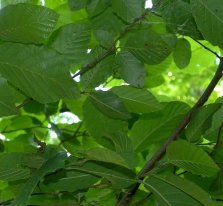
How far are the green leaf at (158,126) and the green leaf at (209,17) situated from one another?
33 cm

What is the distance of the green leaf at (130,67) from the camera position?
107 cm

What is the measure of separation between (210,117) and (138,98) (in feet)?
0.64

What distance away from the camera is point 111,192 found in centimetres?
113

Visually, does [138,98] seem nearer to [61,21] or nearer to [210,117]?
[210,117]

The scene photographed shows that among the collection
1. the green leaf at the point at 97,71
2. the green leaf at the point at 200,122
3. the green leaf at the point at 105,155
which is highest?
the green leaf at the point at 97,71

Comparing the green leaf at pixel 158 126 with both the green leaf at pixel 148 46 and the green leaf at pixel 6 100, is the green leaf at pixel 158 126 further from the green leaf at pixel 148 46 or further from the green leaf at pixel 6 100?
the green leaf at pixel 6 100

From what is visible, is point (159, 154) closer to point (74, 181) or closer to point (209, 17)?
point (74, 181)

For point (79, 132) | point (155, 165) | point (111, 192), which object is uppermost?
point (155, 165)


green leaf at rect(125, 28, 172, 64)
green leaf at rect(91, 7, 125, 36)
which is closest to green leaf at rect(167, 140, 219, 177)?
green leaf at rect(125, 28, 172, 64)

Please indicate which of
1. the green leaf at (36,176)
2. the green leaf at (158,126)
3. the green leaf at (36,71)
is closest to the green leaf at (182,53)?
the green leaf at (158,126)

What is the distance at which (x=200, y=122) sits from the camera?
1047 millimetres

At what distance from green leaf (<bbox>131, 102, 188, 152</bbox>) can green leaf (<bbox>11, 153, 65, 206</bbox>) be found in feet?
1.33

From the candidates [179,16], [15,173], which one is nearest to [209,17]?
[179,16]

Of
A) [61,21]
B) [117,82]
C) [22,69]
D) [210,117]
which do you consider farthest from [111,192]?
[117,82]
